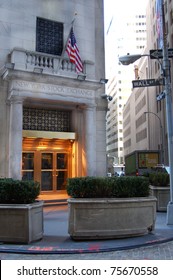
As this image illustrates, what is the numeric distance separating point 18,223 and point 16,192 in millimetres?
783

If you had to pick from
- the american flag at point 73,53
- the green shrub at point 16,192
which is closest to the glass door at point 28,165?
the american flag at point 73,53

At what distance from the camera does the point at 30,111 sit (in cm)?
1834

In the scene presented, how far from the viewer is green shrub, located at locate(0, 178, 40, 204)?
340 inches

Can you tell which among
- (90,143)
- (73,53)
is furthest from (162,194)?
(73,53)

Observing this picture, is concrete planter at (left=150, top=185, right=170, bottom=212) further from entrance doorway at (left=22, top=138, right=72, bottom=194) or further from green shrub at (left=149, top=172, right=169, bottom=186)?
entrance doorway at (left=22, top=138, right=72, bottom=194)

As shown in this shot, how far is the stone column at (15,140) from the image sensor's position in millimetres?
15609

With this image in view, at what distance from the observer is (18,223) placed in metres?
8.48

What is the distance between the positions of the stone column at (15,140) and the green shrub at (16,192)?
6900 mm

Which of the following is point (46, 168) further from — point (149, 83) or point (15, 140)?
point (149, 83)

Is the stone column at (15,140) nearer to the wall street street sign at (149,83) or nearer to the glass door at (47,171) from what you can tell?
the glass door at (47,171)

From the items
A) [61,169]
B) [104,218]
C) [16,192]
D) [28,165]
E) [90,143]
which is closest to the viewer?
[16,192]

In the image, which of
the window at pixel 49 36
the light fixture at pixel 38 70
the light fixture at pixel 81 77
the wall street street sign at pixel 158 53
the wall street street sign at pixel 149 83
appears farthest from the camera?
the window at pixel 49 36

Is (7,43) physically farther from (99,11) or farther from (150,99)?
(150,99)

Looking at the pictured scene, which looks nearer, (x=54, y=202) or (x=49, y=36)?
(x=54, y=202)
